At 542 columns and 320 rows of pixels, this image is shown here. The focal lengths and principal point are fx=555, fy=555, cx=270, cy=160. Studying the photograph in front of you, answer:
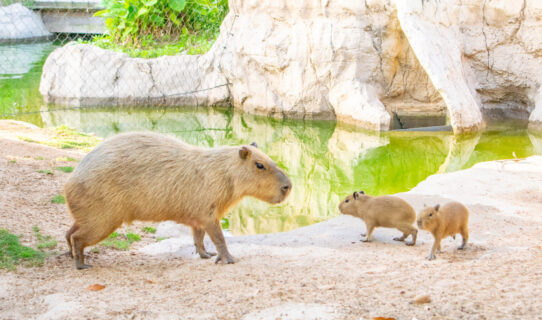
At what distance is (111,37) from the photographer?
593 inches

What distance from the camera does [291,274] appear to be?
13.2 feet

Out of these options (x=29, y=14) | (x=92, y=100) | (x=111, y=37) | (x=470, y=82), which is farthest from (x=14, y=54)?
(x=470, y=82)

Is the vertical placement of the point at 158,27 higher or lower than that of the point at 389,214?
higher

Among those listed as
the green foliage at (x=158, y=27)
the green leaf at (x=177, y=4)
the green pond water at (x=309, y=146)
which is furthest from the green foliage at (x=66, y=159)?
the green leaf at (x=177, y=4)

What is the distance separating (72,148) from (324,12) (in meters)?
6.23

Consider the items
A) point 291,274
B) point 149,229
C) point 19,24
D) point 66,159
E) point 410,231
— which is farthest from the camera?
point 19,24

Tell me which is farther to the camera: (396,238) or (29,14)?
(29,14)

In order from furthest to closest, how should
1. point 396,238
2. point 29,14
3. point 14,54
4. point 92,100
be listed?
1. point 29,14
2. point 14,54
3. point 92,100
4. point 396,238

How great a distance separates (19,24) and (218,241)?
20.6 meters

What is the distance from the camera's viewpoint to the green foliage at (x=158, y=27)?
47.3 ft

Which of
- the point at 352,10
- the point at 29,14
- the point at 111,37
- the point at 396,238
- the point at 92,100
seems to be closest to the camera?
the point at 396,238

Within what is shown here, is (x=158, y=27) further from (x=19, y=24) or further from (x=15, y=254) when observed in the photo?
(x=15, y=254)

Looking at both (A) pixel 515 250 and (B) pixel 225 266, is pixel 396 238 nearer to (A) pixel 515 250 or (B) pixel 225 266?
(A) pixel 515 250

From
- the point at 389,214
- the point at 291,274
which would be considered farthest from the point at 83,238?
the point at 389,214
